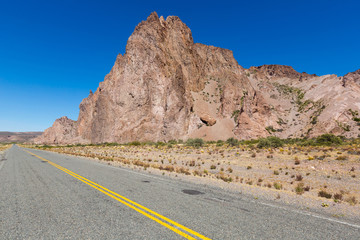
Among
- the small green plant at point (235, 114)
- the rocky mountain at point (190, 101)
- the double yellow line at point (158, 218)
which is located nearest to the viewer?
the double yellow line at point (158, 218)

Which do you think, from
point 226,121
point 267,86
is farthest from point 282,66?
point 226,121

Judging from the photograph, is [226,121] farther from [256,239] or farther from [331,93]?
[256,239]

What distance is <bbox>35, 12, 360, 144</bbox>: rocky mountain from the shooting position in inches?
2446

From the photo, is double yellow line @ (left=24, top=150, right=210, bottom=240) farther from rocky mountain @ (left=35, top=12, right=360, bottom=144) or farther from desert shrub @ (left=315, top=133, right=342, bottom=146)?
rocky mountain @ (left=35, top=12, right=360, bottom=144)

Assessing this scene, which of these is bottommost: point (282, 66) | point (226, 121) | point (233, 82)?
point (226, 121)

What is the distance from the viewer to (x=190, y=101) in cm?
7175

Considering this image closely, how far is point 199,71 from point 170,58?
14.7 metres

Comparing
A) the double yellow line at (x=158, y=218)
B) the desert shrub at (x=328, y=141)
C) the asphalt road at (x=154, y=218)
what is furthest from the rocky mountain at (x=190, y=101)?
the double yellow line at (x=158, y=218)

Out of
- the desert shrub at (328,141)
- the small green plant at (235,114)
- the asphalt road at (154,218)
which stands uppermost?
the small green plant at (235,114)

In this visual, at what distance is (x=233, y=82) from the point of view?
78875 mm

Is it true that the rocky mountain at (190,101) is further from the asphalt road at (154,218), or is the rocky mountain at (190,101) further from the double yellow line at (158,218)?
the double yellow line at (158,218)

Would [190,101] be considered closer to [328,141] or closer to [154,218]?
[328,141]

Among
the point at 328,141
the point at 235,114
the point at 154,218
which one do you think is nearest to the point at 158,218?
the point at 154,218

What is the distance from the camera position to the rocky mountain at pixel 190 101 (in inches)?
2446
